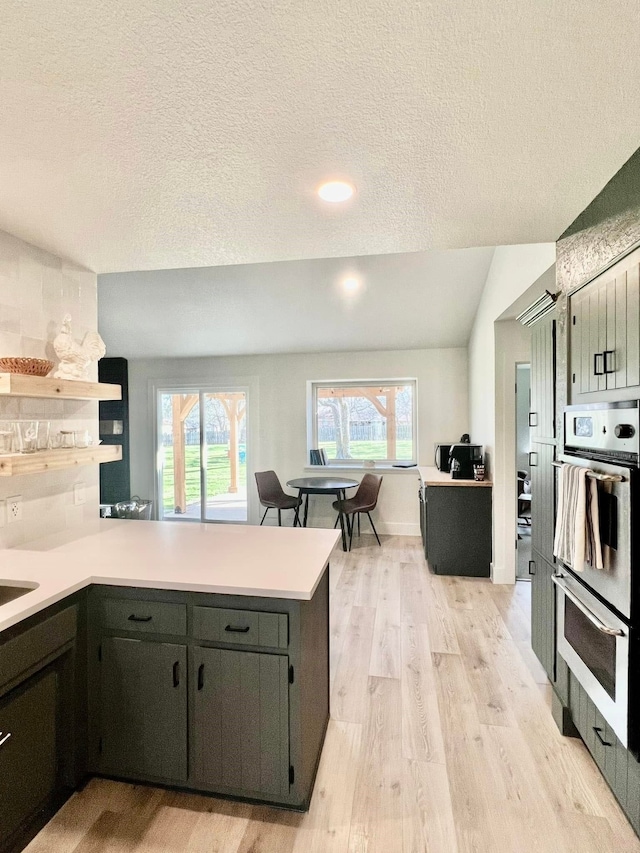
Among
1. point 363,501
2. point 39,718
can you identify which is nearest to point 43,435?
point 39,718

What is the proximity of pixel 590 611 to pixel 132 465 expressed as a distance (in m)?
5.83

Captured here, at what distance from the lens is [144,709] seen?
1602mm

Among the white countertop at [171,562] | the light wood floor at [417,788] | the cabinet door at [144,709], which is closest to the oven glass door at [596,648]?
the light wood floor at [417,788]

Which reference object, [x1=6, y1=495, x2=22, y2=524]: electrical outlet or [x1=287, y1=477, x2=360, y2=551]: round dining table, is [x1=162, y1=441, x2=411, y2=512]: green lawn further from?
[x1=6, y1=495, x2=22, y2=524]: electrical outlet

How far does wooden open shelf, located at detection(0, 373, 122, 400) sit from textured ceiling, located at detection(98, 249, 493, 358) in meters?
2.15

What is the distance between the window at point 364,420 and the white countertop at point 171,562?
11.5 ft

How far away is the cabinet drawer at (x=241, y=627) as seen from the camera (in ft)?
4.89

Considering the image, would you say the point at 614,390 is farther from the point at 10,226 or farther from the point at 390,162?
the point at 10,226

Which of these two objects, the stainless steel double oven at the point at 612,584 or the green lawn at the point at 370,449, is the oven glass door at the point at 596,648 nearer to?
the stainless steel double oven at the point at 612,584

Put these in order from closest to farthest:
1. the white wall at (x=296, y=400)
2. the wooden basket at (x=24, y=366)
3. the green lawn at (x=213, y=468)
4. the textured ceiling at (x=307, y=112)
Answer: the textured ceiling at (x=307, y=112), the wooden basket at (x=24, y=366), the white wall at (x=296, y=400), the green lawn at (x=213, y=468)

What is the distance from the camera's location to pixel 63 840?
147 cm

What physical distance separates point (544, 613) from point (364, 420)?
12.0ft

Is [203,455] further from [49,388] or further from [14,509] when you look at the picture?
[49,388]

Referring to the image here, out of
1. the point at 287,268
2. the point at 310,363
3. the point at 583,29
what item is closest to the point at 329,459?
the point at 310,363
